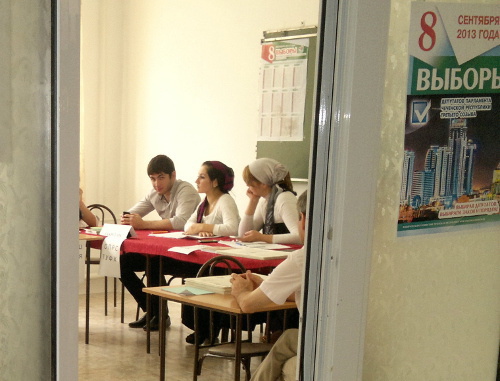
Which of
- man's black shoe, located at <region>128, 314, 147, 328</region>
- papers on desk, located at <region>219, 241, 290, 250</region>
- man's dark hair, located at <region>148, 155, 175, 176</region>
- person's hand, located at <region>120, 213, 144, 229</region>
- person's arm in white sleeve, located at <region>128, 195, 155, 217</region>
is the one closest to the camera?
papers on desk, located at <region>219, 241, 290, 250</region>

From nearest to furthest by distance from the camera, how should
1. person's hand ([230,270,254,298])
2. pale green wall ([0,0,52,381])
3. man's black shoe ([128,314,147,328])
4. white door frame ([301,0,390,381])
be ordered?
pale green wall ([0,0,52,381])
white door frame ([301,0,390,381])
person's hand ([230,270,254,298])
man's black shoe ([128,314,147,328])

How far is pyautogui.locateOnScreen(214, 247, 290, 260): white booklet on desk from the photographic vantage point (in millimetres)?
3734

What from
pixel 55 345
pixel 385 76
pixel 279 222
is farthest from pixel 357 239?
pixel 279 222

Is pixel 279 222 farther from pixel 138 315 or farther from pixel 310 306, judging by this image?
pixel 310 306

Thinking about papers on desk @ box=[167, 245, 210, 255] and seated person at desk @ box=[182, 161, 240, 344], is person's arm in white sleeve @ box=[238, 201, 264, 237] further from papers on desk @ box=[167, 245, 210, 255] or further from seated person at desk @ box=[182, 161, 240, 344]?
papers on desk @ box=[167, 245, 210, 255]

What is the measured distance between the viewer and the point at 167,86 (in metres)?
6.36

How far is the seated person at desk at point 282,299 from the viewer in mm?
2664

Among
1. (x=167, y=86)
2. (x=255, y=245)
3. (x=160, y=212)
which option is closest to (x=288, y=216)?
(x=255, y=245)

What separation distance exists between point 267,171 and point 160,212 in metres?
1.23

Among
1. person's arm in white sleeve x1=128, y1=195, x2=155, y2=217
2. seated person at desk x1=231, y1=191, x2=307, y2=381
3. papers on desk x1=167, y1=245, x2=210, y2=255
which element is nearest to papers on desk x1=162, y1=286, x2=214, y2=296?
seated person at desk x1=231, y1=191, x2=307, y2=381

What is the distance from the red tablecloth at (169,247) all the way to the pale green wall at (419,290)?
1.65 meters

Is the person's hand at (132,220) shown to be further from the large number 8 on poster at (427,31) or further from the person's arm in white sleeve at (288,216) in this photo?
the large number 8 on poster at (427,31)

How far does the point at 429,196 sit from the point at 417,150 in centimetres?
15

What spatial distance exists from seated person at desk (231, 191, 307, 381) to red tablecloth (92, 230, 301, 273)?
0.91m
